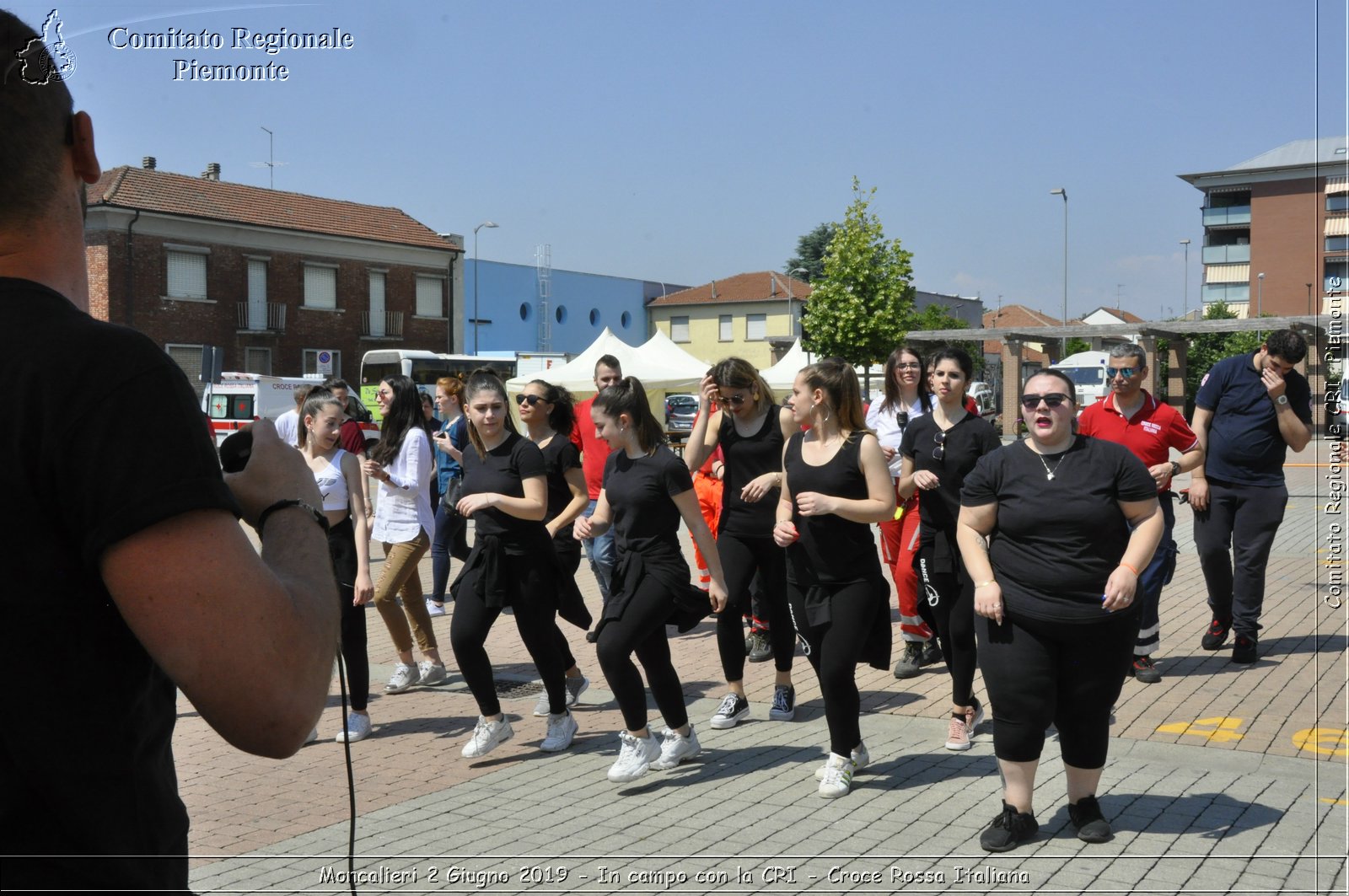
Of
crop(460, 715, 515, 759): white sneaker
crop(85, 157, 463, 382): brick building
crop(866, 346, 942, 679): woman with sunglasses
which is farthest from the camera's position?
crop(85, 157, 463, 382): brick building

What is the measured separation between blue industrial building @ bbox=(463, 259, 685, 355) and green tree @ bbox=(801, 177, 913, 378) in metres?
21.6

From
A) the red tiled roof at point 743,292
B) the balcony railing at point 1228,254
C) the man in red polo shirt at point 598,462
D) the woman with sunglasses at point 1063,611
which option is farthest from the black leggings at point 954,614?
the balcony railing at point 1228,254

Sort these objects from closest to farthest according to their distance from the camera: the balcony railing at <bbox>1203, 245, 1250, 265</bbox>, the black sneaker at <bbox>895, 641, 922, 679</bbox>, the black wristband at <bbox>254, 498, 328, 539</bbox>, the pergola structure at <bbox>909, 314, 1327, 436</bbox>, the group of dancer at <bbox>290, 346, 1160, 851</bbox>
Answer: the black wristband at <bbox>254, 498, 328, 539</bbox>, the group of dancer at <bbox>290, 346, 1160, 851</bbox>, the black sneaker at <bbox>895, 641, 922, 679</bbox>, the pergola structure at <bbox>909, 314, 1327, 436</bbox>, the balcony railing at <bbox>1203, 245, 1250, 265</bbox>

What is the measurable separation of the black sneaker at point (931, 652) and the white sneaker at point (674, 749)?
259 centimetres

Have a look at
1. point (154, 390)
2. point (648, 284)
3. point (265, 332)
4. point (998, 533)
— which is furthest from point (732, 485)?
point (648, 284)

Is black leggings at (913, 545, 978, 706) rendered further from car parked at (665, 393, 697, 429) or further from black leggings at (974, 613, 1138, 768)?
car parked at (665, 393, 697, 429)

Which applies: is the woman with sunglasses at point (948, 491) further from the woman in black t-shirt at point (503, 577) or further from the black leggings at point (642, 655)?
the woman in black t-shirt at point (503, 577)

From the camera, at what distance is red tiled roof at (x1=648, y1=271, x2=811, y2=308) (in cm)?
7100

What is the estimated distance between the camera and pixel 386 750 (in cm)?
649

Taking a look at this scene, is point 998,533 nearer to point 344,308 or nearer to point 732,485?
point 732,485

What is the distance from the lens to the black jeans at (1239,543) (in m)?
7.92

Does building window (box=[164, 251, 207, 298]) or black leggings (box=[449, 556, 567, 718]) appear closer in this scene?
black leggings (box=[449, 556, 567, 718])

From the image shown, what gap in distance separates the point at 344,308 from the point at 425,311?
3967 mm

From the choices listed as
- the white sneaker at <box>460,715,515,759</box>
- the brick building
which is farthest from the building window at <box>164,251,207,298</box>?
the white sneaker at <box>460,715,515,759</box>
